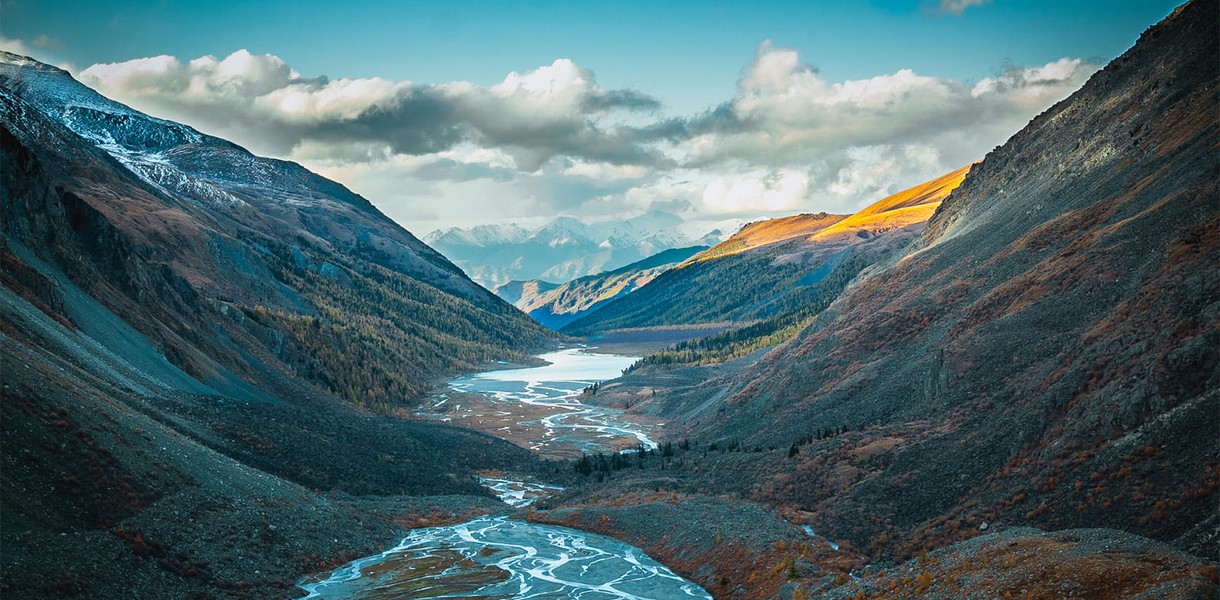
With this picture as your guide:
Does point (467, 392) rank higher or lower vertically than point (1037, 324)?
lower

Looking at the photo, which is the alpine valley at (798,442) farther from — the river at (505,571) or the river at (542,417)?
the river at (542,417)

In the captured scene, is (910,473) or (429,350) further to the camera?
(429,350)

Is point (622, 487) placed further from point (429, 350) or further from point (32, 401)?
point (429, 350)

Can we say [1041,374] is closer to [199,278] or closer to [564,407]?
[564,407]

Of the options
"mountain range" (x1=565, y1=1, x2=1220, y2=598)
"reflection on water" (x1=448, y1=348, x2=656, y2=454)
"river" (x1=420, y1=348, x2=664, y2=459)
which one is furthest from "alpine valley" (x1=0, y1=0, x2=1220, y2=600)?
"reflection on water" (x1=448, y1=348, x2=656, y2=454)

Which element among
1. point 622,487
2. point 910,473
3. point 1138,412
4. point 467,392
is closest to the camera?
point 1138,412

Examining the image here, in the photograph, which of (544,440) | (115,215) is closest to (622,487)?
(544,440)
